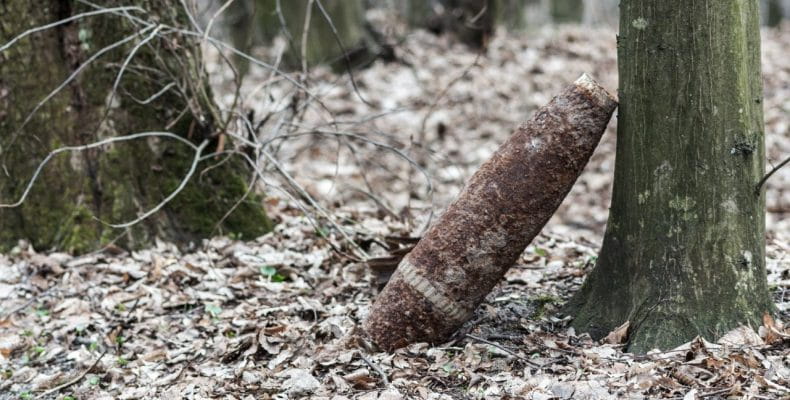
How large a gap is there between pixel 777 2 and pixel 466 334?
15.5 meters

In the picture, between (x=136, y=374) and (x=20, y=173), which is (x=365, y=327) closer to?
(x=136, y=374)

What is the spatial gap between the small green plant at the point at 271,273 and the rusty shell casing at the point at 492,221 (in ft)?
4.26

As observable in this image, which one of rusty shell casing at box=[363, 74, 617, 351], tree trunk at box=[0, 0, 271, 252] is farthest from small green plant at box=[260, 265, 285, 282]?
→ rusty shell casing at box=[363, 74, 617, 351]

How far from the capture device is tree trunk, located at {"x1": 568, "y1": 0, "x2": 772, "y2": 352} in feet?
10.5

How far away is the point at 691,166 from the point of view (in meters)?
3.22

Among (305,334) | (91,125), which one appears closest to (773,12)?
(91,125)

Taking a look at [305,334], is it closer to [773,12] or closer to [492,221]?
[492,221]

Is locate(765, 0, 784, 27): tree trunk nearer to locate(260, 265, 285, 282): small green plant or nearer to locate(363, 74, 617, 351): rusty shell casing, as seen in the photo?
locate(260, 265, 285, 282): small green plant

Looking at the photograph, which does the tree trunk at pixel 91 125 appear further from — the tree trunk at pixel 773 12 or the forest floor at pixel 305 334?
the tree trunk at pixel 773 12

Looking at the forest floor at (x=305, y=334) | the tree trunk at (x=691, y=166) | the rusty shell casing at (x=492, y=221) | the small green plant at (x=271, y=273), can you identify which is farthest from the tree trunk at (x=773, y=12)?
the rusty shell casing at (x=492, y=221)

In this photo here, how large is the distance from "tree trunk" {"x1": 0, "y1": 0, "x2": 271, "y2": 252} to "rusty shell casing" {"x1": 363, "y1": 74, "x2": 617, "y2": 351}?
2197 mm

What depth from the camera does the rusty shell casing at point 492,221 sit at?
335cm

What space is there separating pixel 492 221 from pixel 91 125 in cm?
307

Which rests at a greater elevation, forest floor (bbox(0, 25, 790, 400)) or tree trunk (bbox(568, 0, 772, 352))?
tree trunk (bbox(568, 0, 772, 352))
